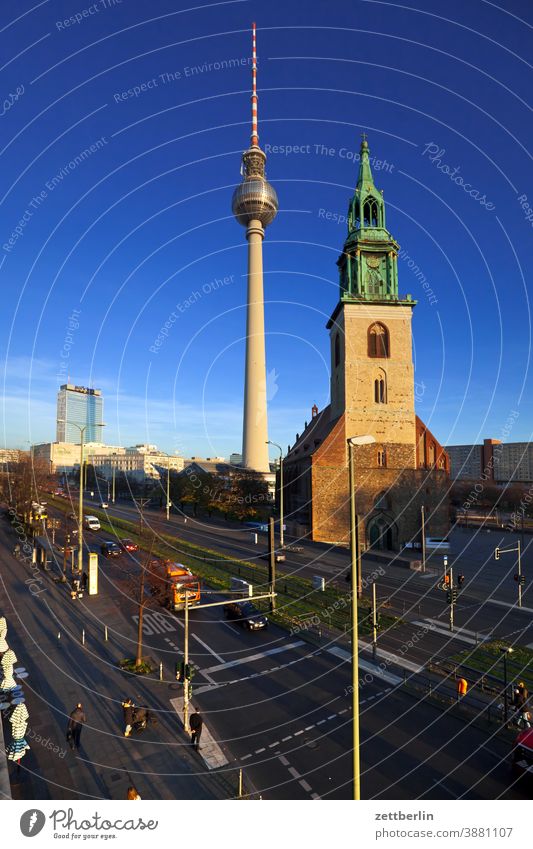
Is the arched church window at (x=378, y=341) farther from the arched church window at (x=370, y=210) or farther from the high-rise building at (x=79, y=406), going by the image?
the high-rise building at (x=79, y=406)

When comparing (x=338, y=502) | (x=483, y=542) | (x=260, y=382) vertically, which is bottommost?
(x=483, y=542)

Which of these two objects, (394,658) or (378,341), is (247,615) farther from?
(378,341)

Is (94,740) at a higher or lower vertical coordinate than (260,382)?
lower

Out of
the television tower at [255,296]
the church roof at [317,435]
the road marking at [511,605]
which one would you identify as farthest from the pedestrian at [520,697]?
the television tower at [255,296]

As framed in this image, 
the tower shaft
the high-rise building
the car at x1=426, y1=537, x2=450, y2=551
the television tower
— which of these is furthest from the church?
the high-rise building

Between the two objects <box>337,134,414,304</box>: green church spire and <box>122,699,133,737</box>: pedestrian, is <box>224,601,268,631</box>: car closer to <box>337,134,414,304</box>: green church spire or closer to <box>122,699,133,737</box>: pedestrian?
<box>122,699,133,737</box>: pedestrian

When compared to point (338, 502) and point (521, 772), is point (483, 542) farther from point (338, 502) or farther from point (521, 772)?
point (521, 772)
